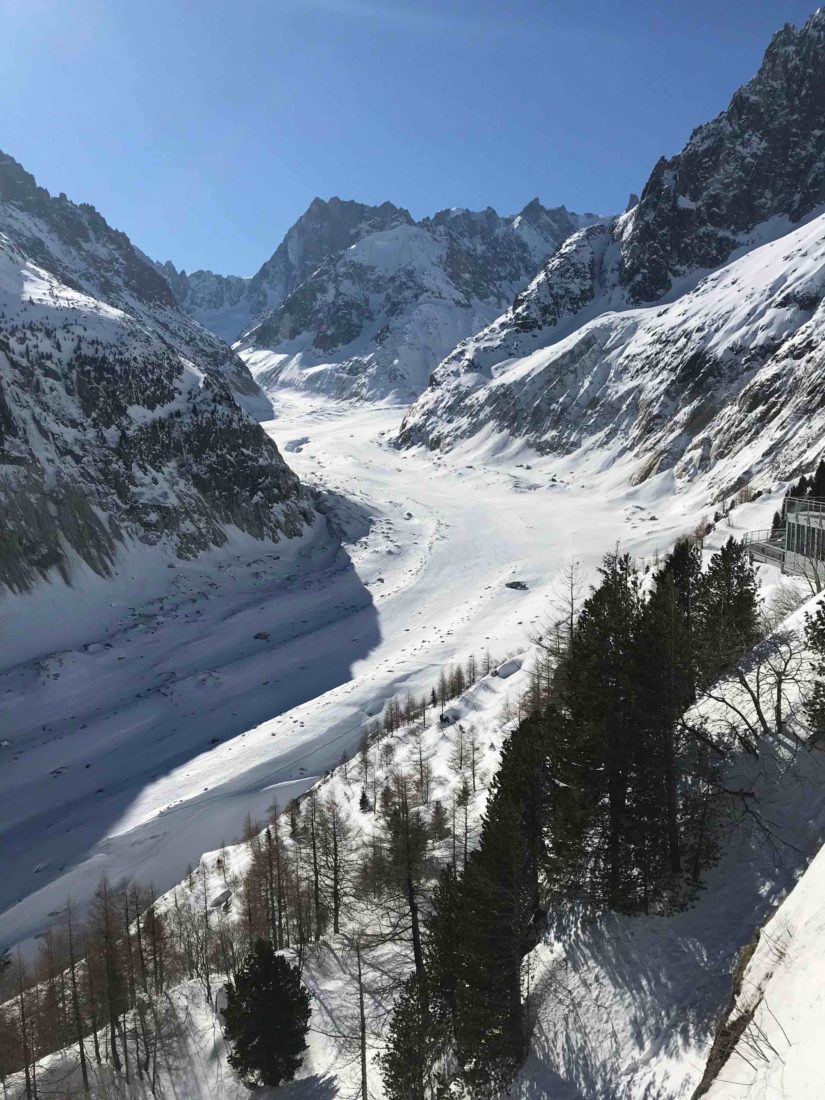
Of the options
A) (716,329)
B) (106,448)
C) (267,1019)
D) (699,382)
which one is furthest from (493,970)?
(716,329)

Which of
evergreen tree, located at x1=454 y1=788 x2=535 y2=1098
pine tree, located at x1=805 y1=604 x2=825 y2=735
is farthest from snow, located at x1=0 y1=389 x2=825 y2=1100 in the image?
pine tree, located at x1=805 y1=604 x2=825 y2=735

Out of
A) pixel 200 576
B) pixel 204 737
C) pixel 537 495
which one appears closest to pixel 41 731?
pixel 204 737

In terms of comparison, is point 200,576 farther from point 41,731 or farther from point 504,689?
point 504,689

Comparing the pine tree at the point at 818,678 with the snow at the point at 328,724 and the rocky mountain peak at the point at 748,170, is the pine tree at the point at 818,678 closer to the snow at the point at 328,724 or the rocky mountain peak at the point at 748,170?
the snow at the point at 328,724

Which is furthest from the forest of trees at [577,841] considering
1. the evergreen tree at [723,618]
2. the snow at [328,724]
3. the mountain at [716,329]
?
the mountain at [716,329]

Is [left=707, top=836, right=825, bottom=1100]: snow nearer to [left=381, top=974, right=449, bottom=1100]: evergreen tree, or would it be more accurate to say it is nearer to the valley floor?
[left=381, top=974, right=449, bottom=1100]: evergreen tree

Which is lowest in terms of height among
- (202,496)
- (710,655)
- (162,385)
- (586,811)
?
(586,811)

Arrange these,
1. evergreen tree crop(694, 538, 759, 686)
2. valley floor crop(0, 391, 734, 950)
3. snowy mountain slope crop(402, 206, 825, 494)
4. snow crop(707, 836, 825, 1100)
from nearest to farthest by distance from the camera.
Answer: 1. snow crop(707, 836, 825, 1100)
2. evergreen tree crop(694, 538, 759, 686)
3. valley floor crop(0, 391, 734, 950)
4. snowy mountain slope crop(402, 206, 825, 494)
